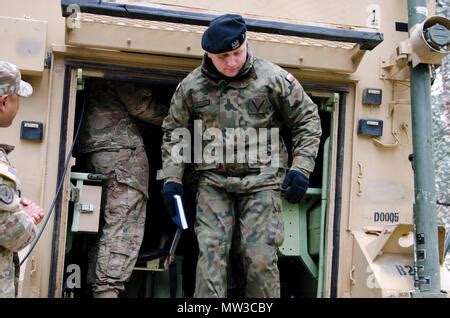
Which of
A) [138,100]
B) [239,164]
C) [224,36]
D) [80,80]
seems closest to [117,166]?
[138,100]

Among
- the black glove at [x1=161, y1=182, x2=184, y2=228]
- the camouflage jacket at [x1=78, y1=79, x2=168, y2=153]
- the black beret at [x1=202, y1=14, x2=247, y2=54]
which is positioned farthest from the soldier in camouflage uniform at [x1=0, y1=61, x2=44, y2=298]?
the camouflage jacket at [x1=78, y1=79, x2=168, y2=153]

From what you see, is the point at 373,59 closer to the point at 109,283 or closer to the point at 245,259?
the point at 245,259

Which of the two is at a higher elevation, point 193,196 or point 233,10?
point 233,10

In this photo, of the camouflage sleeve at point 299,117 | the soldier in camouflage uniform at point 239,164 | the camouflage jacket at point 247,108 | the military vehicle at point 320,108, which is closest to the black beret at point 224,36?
the soldier in camouflage uniform at point 239,164

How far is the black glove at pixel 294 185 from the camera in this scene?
153 inches

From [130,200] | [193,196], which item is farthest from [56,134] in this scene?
[193,196]

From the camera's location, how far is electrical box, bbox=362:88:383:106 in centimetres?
489

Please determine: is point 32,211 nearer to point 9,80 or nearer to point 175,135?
point 9,80

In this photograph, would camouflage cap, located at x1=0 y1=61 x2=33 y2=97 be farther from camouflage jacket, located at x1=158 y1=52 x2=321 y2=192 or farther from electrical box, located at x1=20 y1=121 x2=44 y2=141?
electrical box, located at x1=20 y1=121 x2=44 y2=141

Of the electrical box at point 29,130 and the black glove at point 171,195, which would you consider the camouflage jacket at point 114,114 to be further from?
the black glove at point 171,195

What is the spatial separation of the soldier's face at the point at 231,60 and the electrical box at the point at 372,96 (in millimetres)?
1158

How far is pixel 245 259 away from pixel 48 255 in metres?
1.20

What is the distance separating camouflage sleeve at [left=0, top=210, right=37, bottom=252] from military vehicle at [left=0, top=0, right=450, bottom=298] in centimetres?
98

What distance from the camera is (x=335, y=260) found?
4773 millimetres
